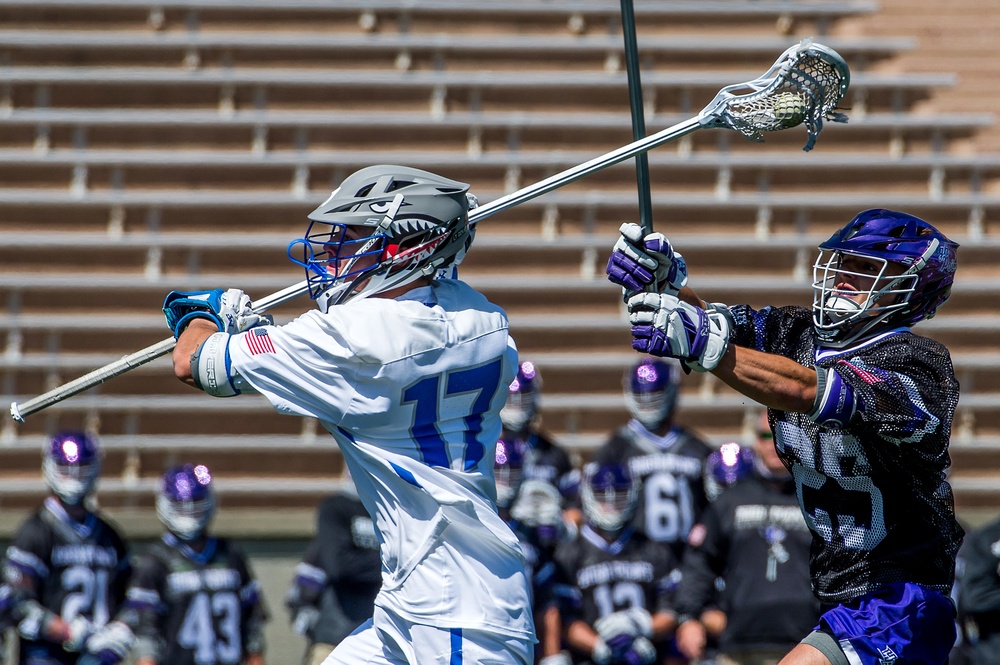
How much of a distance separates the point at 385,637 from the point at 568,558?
3.84m

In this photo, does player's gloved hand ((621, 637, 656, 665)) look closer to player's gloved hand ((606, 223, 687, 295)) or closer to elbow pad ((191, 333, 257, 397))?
player's gloved hand ((606, 223, 687, 295))

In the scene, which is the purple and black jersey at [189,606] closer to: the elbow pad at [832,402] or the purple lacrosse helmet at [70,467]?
the purple lacrosse helmet at [70,467]

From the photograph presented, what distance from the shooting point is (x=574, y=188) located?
1022 cm

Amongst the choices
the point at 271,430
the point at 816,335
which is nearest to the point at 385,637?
the point at 816,335

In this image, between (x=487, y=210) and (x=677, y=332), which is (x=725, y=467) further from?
(x=677, y=332)

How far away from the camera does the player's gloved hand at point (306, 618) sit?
7441mm

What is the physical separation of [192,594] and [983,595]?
402cm

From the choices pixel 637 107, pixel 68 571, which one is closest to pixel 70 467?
pixel 68 571

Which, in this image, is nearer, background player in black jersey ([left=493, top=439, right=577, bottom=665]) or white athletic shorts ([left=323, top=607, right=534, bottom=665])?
white athletic shorts ([left=323, top=607, right=534, bottom=665])

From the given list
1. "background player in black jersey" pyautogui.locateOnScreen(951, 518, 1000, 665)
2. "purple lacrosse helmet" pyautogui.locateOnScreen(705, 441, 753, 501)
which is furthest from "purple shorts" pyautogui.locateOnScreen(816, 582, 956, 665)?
"purple lacrosse helmet" pyautogui.locateOnScreen(705, 441, 753, 501)

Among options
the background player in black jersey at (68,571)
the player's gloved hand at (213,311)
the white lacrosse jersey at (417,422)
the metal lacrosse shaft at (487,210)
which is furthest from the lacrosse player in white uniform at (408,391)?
the background player in black jersey at (68,571)

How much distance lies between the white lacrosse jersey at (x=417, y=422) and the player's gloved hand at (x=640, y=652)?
358 cm

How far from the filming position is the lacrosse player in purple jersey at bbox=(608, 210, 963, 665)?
11.6ft

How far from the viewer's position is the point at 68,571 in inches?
292
